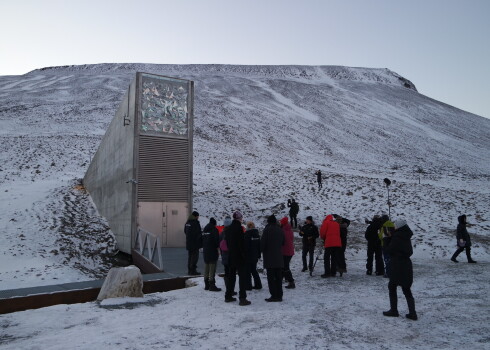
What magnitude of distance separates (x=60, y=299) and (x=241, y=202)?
1648 centimetres

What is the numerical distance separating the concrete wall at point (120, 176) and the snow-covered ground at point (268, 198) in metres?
0.84

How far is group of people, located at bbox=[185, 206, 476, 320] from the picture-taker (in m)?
6.23

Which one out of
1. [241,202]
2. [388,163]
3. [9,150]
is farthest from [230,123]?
[241,202]

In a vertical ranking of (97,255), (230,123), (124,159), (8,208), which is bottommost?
(97,255)

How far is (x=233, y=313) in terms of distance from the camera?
258 inches

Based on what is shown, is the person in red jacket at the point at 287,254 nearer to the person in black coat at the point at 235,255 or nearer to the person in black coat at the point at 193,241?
the person in black coat at the point at 235,255

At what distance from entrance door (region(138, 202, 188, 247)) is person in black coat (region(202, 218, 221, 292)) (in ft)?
20.5

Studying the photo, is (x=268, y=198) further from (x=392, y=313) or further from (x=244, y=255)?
(x=392, y=313)

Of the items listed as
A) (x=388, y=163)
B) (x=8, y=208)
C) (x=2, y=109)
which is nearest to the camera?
(x=8, y=208)

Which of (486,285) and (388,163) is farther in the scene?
(388,163)

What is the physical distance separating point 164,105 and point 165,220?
188 inches

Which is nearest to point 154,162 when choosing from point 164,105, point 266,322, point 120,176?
point 120,176

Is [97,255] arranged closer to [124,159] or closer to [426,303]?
[124,159]

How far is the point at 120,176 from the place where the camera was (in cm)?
1609
